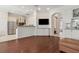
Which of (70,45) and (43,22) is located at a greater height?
(43,22)

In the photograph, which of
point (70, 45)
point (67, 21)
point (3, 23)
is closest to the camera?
point (3, 23)

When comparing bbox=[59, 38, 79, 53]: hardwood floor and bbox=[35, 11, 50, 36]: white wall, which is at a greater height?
bbox=[35, 11, 50, 36]: white wall

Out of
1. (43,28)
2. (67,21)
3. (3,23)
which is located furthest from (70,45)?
(3,23)

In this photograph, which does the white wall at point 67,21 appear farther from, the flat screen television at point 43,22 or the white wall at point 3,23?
the white wall at point 3,23

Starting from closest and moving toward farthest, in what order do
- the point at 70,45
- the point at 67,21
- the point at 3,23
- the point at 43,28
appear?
1. the point at 3,23
2. the point at 67,21
3. the point at 43,28
4. the point at 70,45

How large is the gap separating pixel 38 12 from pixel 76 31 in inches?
30.5

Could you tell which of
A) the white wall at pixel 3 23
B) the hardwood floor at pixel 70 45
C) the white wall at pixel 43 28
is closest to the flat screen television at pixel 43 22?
the white wall at pixel 43 28

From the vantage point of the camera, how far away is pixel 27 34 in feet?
6.33

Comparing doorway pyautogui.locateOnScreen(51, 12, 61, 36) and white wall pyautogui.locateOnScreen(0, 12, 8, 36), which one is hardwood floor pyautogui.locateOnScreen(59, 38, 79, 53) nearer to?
doorway pyautogui.locateOnScreen(51, 12, 61, 36)

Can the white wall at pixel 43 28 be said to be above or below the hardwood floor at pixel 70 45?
above

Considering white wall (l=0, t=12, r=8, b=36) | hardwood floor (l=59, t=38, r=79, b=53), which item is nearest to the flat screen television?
hardwood floor (l=59, t=38, r=79, b=53)

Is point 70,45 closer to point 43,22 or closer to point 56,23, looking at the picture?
point 56,23

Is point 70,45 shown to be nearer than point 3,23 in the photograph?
No
